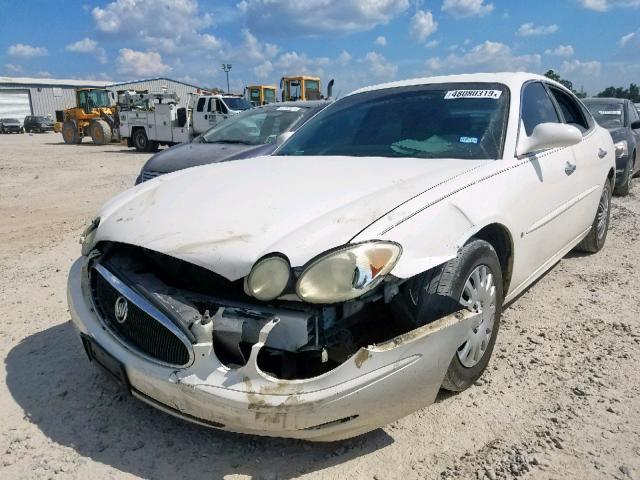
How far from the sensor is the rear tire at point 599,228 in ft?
14.9

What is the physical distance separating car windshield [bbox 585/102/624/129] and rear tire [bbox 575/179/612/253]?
385cm

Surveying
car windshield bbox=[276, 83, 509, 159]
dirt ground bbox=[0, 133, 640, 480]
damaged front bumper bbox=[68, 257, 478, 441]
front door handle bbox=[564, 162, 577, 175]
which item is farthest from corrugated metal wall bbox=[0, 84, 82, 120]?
damaged front bumper bbox=[68, 257, 478, 441]

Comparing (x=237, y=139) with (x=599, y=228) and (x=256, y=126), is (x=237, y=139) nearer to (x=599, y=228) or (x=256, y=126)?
(x=256, y=126)

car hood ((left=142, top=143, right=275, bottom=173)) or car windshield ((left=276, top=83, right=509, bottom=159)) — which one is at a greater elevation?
car windshield ((left=276, top=83, right=509, bottom=159))

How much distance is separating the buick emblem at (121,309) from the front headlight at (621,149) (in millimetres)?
7268

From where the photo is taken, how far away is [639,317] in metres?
3.40

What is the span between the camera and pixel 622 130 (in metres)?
7.64

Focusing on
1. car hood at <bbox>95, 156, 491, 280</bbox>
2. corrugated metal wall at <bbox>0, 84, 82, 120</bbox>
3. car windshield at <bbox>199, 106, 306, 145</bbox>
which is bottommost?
car hood at <bbox>95, 156, 491, 280</bbox>

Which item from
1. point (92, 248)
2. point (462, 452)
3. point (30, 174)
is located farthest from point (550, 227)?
point (30, 174)

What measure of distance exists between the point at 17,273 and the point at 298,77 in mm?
19942

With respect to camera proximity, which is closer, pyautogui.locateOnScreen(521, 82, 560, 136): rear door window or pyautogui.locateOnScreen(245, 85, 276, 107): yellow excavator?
pyautogui.locateOnScreen(521, 82, 560, 136): rear door window

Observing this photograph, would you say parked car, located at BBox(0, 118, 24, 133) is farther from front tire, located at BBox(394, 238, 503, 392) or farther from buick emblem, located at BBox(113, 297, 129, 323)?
front tire, located at BBox(394, 238, 503, 392)

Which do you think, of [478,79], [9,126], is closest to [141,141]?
[478,79]

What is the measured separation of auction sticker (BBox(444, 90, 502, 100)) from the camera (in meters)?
3.12
